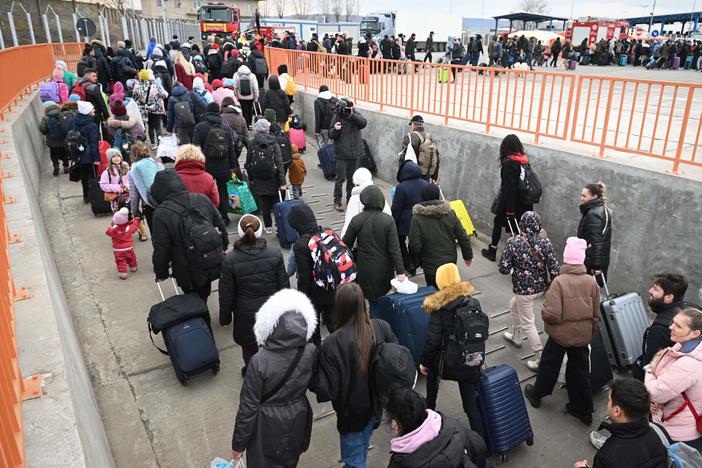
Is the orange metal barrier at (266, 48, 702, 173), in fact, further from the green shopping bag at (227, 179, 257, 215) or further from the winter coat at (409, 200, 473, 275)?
the green shopping bag at (227, 179, 257, 215)

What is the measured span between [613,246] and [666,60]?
85.8 ft

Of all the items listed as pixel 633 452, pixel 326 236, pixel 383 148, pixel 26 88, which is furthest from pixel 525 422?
pixel 26 88

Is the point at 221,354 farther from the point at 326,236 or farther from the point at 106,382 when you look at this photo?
the point at 326,236

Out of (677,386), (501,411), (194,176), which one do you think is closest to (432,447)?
(501,411)

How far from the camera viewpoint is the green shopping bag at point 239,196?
798 centimetres

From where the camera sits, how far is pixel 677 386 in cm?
313

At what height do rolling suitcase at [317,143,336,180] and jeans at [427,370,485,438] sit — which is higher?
rolling suitcase at [317,143,336,180]

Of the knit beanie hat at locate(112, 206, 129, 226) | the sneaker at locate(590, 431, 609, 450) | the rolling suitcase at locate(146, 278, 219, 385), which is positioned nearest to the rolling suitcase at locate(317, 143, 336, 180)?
the knit beanie hat at locate(112, 206, 129, 226)

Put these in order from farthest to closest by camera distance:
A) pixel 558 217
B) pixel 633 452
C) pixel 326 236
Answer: pixel 558 217
pixel 326 236
pixel 633 452

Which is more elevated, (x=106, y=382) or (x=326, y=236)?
(x=326, y=236)

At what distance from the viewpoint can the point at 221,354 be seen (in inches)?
204

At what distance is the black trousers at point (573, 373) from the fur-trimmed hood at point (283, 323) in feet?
7.93

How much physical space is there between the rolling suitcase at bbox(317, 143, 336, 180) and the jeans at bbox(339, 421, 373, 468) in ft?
24.9

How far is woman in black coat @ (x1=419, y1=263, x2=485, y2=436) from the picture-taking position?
366cm
